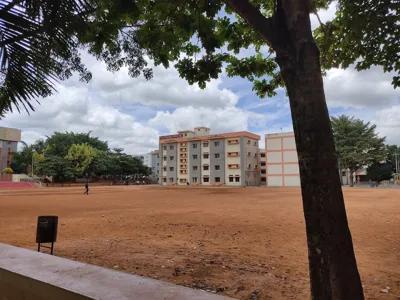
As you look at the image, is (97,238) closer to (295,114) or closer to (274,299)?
Result: (274,299)

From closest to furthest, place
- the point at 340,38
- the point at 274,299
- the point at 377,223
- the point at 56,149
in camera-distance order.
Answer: the point at 274,299 → the point at 340,38 → the point at 377,223 → the point at 56,149

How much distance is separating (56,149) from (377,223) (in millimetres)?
62314

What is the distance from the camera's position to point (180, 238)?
889cm

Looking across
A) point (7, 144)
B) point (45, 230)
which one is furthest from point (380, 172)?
point (7, 144)

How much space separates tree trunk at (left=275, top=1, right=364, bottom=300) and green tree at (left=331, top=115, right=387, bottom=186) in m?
55.5

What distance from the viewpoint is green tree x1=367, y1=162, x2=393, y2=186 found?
202 ft

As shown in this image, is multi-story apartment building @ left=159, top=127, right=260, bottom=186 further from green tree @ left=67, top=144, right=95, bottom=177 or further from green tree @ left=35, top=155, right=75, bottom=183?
green tree @ left=35, top=155, right=75, bottom=183

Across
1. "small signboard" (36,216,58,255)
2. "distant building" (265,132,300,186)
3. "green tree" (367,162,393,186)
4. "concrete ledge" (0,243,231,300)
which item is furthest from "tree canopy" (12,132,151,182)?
"concrete ledge" (0,243,231,300)

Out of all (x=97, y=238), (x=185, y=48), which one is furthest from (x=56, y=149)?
(x=185, y=48)

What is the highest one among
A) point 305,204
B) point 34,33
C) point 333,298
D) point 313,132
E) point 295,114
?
point 34,33

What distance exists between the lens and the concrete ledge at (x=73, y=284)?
87.8 inches

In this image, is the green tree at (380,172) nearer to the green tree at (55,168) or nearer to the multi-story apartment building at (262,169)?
the multi-story apartment building at (262,169)

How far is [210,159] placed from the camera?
220 feet

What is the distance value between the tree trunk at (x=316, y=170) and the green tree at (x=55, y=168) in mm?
59637
